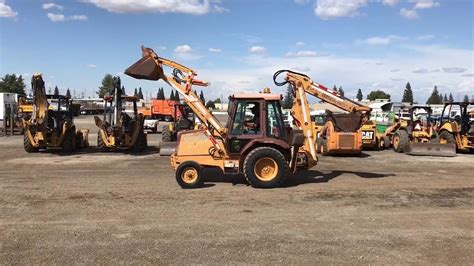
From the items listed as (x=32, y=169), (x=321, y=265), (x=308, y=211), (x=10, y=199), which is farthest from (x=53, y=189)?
(x=321, y=265)

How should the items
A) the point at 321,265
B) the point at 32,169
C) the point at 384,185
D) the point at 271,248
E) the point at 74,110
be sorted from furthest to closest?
the point at 74,110
the point at 32,169
the point at 384,185
the point at 271,248
the point at 321,265

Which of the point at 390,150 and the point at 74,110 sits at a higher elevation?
the point at 74,110

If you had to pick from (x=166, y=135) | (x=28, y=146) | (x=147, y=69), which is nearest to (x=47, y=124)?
(x=28, y=146)

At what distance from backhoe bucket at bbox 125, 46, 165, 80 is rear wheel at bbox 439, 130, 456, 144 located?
1285 cm

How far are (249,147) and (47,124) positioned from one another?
1075 centimetres

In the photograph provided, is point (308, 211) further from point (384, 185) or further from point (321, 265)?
point (384, 185)

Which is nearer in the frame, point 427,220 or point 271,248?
point 271,248

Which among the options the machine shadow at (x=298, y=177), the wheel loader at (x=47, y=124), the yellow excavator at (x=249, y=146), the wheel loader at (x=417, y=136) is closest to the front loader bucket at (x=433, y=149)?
the wheel loader at (x=417, y=136)

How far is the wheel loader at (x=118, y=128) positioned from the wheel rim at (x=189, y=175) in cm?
854

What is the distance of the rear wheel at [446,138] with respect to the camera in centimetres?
1943

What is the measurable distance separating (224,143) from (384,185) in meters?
3.90

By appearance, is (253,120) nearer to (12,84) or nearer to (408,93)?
(12,84)

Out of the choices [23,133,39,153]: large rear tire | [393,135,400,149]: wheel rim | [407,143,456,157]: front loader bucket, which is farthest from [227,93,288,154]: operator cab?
[393,135,400,149]: wheel rim

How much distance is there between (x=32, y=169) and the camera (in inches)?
545
